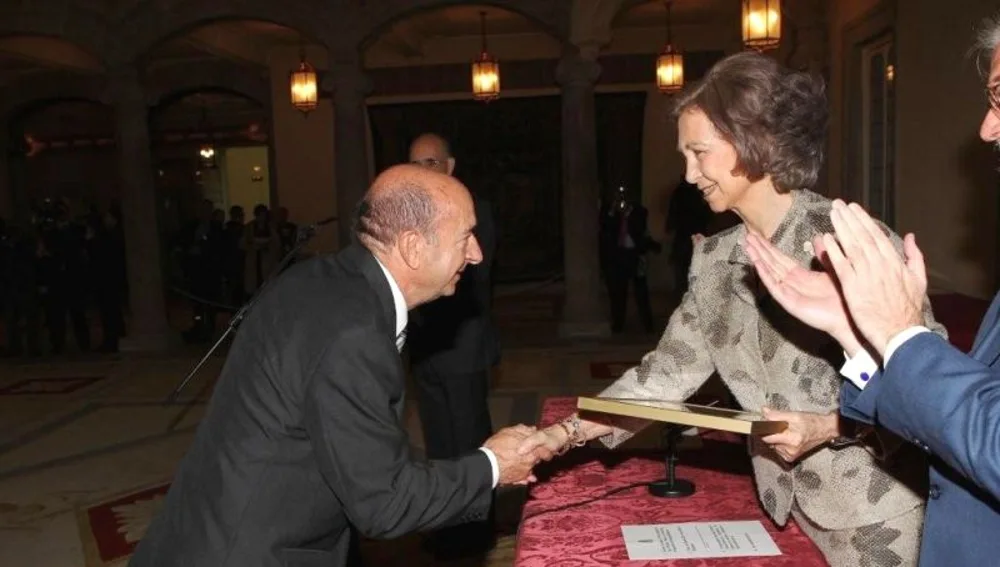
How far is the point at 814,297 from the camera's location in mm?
1547

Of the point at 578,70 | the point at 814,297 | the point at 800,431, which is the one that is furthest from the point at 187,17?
the point at 814,297

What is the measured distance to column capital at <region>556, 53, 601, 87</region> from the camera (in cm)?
1022

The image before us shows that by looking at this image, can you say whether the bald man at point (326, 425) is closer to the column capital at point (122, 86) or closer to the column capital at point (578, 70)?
the column capital at point (578, 70)

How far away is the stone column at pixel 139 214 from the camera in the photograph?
10.8m

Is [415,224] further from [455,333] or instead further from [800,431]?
[455,333]

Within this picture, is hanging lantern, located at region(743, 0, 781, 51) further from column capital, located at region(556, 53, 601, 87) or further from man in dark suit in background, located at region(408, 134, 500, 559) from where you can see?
man in dark suit in background, located at region(408, 134, 500, 559)

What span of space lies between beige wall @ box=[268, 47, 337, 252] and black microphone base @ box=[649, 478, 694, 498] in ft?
43.6

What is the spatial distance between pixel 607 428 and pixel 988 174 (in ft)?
16.5

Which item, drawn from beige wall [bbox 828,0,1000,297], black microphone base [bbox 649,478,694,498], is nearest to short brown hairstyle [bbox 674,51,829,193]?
black microphone base [bbox 649,478,694,498]

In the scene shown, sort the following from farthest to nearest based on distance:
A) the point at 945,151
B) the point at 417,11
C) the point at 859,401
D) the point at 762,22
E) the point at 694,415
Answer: the point at 417,11
the point at 762,22
the point at 945,151
the point at 694,415
the point at 859,401

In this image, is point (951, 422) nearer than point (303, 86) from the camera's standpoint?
Yes

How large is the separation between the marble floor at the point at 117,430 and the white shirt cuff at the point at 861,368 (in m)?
3.15

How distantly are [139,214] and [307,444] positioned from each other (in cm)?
991

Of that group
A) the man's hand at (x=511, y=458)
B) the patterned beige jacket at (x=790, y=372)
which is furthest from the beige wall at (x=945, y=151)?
the man's hand at (x=511, y=458)
